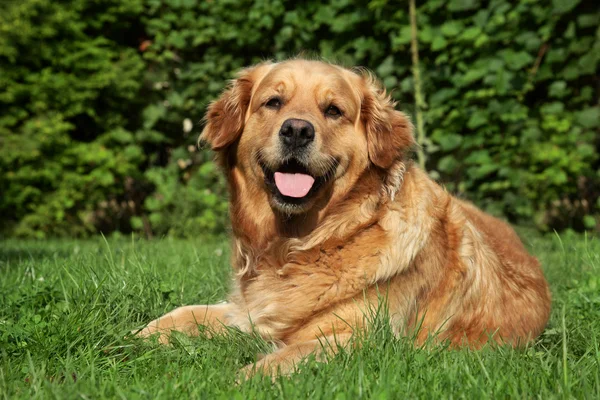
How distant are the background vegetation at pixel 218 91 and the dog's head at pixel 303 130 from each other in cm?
293

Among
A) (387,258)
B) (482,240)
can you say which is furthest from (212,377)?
(482,240)

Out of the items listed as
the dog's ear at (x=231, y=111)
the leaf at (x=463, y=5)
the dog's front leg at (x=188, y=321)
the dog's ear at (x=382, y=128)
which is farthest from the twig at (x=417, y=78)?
the dog's front leg at (x=188, y=321)

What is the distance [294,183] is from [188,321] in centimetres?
82

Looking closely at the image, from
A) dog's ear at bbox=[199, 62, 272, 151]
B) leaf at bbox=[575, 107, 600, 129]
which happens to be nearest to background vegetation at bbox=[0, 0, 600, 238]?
leaf at bbox=[575, 107, 600, 129]

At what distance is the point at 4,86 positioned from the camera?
756cm

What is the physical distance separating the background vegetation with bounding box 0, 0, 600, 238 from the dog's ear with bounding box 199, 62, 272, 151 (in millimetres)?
2810

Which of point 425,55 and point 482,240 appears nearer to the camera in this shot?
point 482,240

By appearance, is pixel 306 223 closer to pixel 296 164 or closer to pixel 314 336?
pixel 296 164

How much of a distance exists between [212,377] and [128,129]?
6599mm

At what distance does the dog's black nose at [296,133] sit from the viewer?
130 inches

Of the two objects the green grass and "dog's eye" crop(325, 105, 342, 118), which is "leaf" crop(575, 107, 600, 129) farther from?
"dog's eye" crop(325, 105, 342, 118)

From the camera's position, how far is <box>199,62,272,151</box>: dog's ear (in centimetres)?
367

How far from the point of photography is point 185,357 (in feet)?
9.43

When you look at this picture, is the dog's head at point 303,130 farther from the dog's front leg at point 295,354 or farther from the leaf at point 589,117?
the leaf at point 589,117
